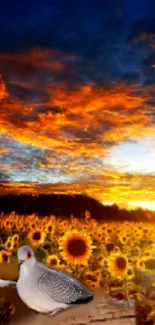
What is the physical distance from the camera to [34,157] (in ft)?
6.81

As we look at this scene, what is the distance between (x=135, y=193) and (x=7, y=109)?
27.8 inches

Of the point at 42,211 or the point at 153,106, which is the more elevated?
the point at 153,106

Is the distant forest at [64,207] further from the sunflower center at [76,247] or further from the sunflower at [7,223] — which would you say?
the sunflower center at [76,247]

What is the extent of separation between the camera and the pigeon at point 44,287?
63.9 inches

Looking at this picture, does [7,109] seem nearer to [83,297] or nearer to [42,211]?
[42,211]

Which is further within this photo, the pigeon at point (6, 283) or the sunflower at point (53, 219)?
the sunflower at point (53, 219)

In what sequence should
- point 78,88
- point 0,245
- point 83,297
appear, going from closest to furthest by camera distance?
point 83,297, point 78,88, point 0,245

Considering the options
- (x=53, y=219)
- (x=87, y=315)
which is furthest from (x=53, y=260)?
(x=87, y=315)

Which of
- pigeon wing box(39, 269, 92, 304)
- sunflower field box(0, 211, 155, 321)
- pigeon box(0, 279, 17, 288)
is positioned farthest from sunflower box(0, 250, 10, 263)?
pigeon wing box(39, 269, 92, 304)

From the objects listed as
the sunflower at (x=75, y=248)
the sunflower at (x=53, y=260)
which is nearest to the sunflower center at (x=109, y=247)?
the sunflower at (x=75, y=248)

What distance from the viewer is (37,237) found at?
6.68ft

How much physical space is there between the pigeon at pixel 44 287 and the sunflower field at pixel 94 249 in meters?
0.21

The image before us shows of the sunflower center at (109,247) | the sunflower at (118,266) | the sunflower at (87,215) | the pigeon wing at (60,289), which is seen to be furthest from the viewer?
the sunflower at (87,215)

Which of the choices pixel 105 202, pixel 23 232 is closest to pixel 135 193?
pixel 105 202
